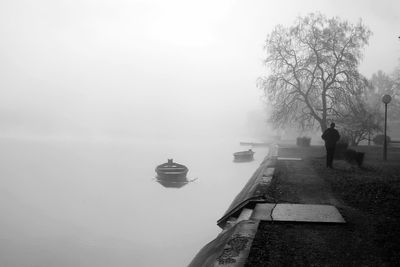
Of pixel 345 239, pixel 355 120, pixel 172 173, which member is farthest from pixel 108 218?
pixel 355 120

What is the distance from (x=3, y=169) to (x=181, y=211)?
43169 millimetres

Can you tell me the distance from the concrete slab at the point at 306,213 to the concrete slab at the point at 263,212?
117 mm

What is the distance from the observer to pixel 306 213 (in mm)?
7945

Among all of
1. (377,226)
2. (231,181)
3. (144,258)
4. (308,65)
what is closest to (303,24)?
(308,65)

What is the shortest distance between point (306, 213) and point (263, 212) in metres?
0.99

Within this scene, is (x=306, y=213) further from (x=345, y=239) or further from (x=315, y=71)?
(x=315, y=71)

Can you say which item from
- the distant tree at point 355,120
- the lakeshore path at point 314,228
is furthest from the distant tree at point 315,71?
the lakeshore path at point 314,228

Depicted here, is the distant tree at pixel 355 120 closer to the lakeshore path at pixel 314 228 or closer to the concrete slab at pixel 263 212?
the lakeshore path at pixel 314 228

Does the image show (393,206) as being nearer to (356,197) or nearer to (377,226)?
(356,197)

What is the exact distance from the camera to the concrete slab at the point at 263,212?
301 inches

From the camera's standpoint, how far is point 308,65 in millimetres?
32469

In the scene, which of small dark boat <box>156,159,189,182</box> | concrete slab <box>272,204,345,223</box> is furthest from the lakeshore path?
small dark boat <box>156,159,189,182</box>

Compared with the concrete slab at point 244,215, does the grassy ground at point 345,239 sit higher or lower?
higher

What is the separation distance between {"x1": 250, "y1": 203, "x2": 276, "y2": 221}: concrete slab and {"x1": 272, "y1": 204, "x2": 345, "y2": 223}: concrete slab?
12cm
